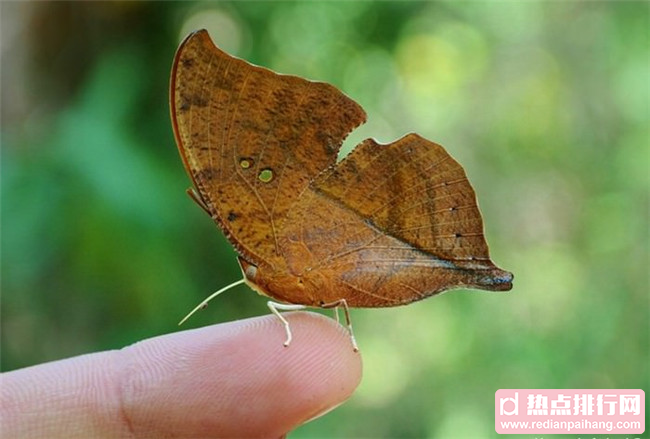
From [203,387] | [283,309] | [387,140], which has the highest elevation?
[387,140]

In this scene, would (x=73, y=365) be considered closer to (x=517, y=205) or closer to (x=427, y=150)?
(x=427, y=150)

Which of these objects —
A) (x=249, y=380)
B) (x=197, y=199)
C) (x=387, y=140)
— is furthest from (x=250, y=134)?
(x=387, y=140)

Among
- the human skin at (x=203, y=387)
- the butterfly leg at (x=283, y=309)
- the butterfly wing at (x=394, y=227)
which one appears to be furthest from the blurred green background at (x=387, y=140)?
the butterfly wing at (x=394, y=227)

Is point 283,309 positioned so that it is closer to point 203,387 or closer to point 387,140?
point 203,387

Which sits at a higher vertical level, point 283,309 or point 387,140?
point 387,140

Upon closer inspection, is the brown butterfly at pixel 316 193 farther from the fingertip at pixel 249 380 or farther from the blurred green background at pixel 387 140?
the blurred green background at pixel 387 140

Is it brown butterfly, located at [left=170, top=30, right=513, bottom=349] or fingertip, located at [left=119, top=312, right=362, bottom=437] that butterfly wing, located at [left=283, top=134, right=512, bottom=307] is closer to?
brown butterfly, located at [left=170, top=30, right=513, bottom=349]

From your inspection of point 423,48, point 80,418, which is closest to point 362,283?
point 80,418
